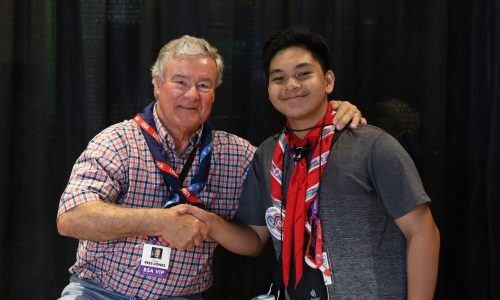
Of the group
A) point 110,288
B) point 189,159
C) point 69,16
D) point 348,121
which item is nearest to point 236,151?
point 189,159

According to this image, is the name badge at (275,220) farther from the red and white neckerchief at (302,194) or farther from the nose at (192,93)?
the nose at (192,93)

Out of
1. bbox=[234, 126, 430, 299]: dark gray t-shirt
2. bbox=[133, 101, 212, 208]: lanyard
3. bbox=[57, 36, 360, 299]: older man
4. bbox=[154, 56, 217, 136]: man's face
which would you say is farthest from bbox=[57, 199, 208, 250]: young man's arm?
bbox=[234, 126, 430, 299]: dark gray t-shirt

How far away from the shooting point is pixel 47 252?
8.27 feet

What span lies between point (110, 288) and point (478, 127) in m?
1.73

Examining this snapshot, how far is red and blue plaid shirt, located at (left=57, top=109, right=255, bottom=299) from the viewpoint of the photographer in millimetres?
2020

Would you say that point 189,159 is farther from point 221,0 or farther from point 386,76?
point 386,76

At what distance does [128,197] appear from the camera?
6.90ft

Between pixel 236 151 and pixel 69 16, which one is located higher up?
pixel 69 16

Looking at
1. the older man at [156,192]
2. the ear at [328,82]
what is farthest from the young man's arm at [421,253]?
the ear at [328,82]

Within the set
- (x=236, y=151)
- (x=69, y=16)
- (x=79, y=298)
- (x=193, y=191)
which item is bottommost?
(x=79, y=298)

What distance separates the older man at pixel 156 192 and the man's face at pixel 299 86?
0.39 feet

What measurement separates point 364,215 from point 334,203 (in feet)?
0.36

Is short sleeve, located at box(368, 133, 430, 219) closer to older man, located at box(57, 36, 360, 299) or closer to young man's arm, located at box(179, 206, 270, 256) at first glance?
older man, located at box(57, 36, 360, 299)

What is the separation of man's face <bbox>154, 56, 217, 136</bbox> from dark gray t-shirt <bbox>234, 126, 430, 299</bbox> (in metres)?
0.60
